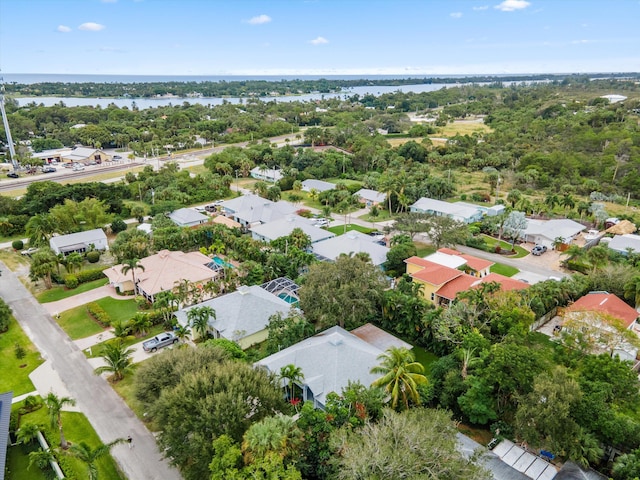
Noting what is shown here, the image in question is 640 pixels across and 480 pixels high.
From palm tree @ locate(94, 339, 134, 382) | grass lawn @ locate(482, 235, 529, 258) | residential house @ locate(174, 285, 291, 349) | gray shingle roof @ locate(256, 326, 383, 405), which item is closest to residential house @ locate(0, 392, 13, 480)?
palm tree @ locate(94, 339, 134, 382)

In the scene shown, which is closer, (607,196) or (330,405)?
(330,405)

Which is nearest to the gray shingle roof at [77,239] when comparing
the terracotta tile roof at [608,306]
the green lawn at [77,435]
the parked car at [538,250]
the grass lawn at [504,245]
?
the green lawn at [77,435]

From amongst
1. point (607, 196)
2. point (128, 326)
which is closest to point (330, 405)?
point (128, 326)

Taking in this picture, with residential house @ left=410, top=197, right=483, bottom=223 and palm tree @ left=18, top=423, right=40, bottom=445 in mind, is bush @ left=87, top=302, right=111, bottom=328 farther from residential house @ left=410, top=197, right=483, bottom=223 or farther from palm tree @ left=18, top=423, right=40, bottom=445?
residential house @ left=410, top=197, right=483, bottom=223

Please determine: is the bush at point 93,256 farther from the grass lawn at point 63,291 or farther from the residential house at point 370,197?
the residential house at point 370,197

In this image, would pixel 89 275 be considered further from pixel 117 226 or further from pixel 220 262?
pixel 117 226

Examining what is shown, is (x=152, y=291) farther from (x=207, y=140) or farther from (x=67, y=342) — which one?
(x=207, y=140)
